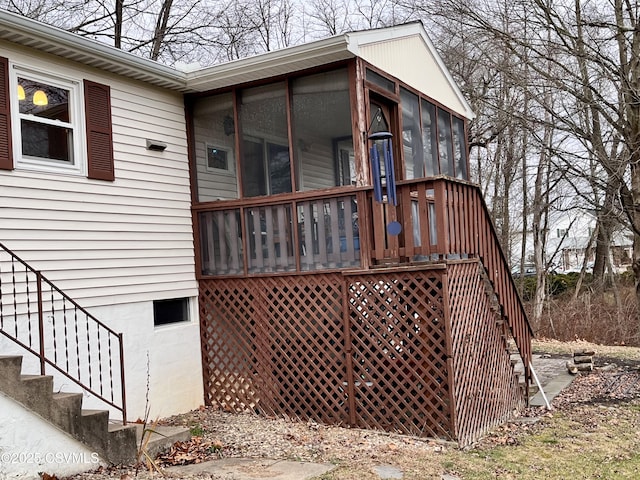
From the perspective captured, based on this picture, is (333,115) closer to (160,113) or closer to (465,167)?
(160,113)

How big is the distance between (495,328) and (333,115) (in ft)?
10.5

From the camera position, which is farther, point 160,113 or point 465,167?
point 465,167

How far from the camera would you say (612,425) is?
691 centimetres

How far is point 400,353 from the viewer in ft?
21.4

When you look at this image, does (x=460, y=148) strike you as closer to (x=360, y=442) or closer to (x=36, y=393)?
(x=360, y=442)

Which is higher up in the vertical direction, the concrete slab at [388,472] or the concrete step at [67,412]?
the concrete step at [67,412]

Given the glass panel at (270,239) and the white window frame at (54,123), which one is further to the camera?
the glass panel at (270,239)

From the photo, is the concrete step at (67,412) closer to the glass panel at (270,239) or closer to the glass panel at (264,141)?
the glass panel at (270,239)

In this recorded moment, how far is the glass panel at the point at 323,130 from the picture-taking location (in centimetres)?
708

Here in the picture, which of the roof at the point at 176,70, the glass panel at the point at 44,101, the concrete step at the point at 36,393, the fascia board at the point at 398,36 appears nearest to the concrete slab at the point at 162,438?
the concrete step at the point at 36,393

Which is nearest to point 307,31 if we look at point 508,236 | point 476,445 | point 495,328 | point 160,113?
point 508,236

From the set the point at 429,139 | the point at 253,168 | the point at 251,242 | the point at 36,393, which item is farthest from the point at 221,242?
the point at 429,139

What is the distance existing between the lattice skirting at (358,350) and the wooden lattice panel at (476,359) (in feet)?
0.07

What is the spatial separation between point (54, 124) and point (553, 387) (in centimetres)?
762
